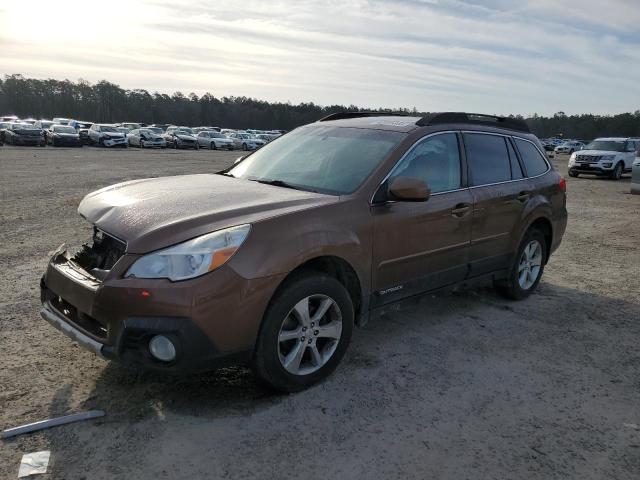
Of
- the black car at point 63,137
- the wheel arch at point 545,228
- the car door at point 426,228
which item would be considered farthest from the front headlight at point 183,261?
the black car at point 63,137

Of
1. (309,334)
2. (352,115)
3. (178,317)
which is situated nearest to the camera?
(178,317)

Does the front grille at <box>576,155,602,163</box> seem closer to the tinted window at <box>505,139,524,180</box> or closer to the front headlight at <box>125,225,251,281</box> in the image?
the tinted window at <box>505,139,524,180</box>

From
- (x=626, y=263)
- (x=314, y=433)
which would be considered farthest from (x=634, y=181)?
(x=314, y=433)

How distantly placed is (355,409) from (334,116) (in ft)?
10.0

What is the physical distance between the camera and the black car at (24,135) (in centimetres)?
3525

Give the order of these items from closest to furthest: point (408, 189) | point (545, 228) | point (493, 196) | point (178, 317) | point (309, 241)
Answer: point (178, 317), point (309, 241), point (408, 189), point (493, 196), point (545, 228)

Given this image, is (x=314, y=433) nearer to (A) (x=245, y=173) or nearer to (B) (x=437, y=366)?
(B) (x=437, y=366)

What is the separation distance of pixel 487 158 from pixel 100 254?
3.45 metres

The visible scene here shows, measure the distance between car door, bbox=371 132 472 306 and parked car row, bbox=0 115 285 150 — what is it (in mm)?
28133

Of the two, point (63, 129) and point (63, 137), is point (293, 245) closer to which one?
point (63, 137)

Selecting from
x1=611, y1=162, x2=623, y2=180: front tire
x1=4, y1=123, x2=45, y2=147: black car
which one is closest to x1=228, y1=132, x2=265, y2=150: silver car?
x1=4, y1=123, x2=45, y2=147: black car

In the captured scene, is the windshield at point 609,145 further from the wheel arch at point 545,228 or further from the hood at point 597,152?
the wheel arch at point 545,228

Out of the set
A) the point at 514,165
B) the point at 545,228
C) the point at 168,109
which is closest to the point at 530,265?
the point at 545,228

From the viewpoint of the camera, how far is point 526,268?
5.73 m
